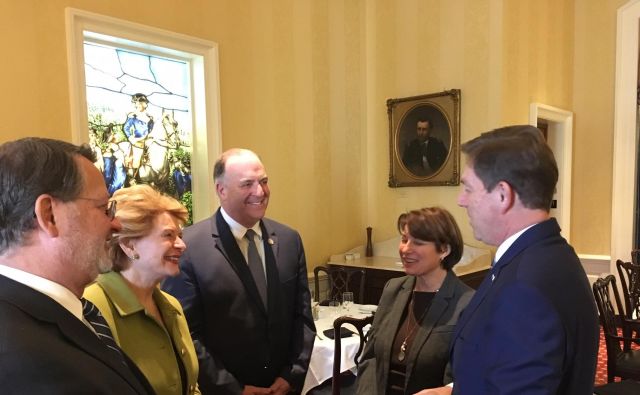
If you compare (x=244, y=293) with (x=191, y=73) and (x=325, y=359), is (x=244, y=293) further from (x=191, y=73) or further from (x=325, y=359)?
(x=191, y=73)

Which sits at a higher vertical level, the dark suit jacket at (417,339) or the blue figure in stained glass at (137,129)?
the blue figure in stained glass at (137,129)

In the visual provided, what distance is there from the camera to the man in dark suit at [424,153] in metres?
5.10

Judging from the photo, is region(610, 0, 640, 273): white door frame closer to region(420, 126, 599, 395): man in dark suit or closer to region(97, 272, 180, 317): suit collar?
region(420, 126, 599, 395): man in dark suit

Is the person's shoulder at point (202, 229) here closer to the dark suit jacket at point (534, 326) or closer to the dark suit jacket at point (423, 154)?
the dark suit jacket at point (534, 326)

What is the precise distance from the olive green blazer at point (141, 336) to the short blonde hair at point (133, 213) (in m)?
0.07

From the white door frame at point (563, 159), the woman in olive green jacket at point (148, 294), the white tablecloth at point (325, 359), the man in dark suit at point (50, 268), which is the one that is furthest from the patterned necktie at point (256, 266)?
the white door frame at point (563, 159)

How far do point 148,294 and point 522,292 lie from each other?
115cm

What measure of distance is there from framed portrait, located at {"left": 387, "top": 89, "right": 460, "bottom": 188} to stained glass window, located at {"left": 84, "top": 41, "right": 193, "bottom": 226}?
8.01ft

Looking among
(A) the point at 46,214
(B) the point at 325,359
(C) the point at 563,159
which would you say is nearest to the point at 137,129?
(B) the point at 325,359

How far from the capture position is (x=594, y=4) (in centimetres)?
600

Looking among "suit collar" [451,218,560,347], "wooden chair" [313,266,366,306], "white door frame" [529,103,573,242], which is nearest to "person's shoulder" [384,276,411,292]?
"suit collar" [451,218,560,347]

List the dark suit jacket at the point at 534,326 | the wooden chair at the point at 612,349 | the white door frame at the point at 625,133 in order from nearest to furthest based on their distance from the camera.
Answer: the dark suit jacket at the point at 534,326 → the wooden chair at the point at 612,349 → the white door frame at the point at 625,133

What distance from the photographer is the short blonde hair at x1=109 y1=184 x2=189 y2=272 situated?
1.53m

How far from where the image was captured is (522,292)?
1.07 m
